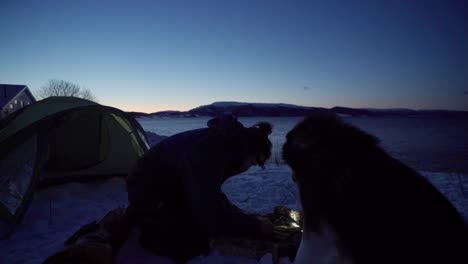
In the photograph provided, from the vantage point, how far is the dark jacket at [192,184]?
2664mm

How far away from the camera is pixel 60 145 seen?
233 inches

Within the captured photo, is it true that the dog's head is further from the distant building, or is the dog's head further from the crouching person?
the distant building

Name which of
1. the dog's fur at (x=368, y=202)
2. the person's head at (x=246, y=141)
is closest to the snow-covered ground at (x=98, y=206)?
the person's head at (x=246, y=141)

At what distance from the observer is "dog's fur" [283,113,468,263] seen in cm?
74

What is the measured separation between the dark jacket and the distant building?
28.4m

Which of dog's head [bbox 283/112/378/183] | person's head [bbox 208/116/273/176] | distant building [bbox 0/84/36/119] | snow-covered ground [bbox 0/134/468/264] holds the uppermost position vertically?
distant building [bbox 0/84/36/119]

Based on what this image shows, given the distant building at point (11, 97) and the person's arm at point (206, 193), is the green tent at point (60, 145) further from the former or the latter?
the distant building at point (11, 97)

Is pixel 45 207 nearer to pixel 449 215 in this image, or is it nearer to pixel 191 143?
pixel 191 143

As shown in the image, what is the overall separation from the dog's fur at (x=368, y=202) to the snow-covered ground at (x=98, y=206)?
81.0 inches

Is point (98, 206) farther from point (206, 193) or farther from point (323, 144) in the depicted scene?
point (323, 144)

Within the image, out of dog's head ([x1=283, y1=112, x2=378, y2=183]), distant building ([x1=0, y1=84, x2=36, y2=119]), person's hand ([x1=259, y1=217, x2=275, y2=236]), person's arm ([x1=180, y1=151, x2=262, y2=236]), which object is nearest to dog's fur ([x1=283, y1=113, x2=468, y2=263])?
dog's head ([x1=283, y1=112, x2=378, y2=183])

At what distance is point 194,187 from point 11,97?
32.4 m

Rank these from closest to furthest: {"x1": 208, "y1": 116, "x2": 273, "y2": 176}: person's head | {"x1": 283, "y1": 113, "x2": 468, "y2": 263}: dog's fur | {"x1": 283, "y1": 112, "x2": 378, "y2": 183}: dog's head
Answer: {"x1": 283, "y1": 113, "x2": 468, "y2": 263}: dog's fur → {"x1": 283, "y1": 112, "x2": 378, "y2": 183}: dog's head → {"x1": 208, "y1": 116, "x2": 273, "y2": 176}: person's head

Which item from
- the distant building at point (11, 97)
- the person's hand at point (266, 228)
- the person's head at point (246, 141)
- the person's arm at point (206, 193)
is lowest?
the person's hand at point (266, 228)
